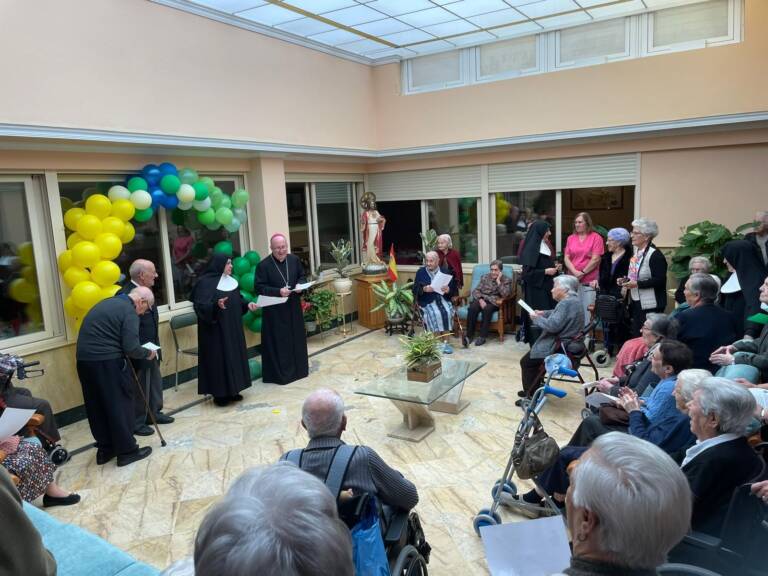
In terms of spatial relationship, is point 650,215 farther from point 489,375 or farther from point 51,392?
point 51,392

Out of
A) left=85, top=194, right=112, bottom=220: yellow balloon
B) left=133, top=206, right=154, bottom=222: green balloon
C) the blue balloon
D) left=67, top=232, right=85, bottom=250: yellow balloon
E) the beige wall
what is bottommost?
left=67, top=232, right=85, bottom=250: yellow balloon

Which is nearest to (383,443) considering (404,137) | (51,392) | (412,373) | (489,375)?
(412,373)

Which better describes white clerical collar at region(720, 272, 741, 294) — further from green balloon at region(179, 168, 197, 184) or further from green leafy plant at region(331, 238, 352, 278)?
green balloon at region(179, 168, 197, 184)

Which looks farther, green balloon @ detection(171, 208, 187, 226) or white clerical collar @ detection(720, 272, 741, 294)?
green balloon @ detection(171, 208, 187, 226)

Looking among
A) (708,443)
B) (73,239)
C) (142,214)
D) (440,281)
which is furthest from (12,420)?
(440,281)

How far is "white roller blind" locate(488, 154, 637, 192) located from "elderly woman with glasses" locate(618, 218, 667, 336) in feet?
4.79

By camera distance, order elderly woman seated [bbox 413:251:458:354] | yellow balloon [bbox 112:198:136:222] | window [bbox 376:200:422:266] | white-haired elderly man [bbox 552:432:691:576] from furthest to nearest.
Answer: window [bbox 376:200:422:266] < elderly woman seated [bbox 413:251:458:354] < yellow balloon [bbox 112:198:136:222] < white-haired elderly man [bbox 552:432:691:576]

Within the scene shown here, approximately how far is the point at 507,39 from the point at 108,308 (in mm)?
6323

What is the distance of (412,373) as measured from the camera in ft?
16.1

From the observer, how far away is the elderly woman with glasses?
612cm

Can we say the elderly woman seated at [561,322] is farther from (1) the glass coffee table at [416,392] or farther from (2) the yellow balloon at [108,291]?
(2) the yellow balloon at [108,291]

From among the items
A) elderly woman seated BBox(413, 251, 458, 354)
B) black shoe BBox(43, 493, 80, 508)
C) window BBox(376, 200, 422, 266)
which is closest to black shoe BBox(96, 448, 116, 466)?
black shoe BBox(43, 493, 80, 508)

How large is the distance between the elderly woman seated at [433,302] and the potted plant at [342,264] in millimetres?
1249

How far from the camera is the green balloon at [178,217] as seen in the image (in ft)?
21.3
